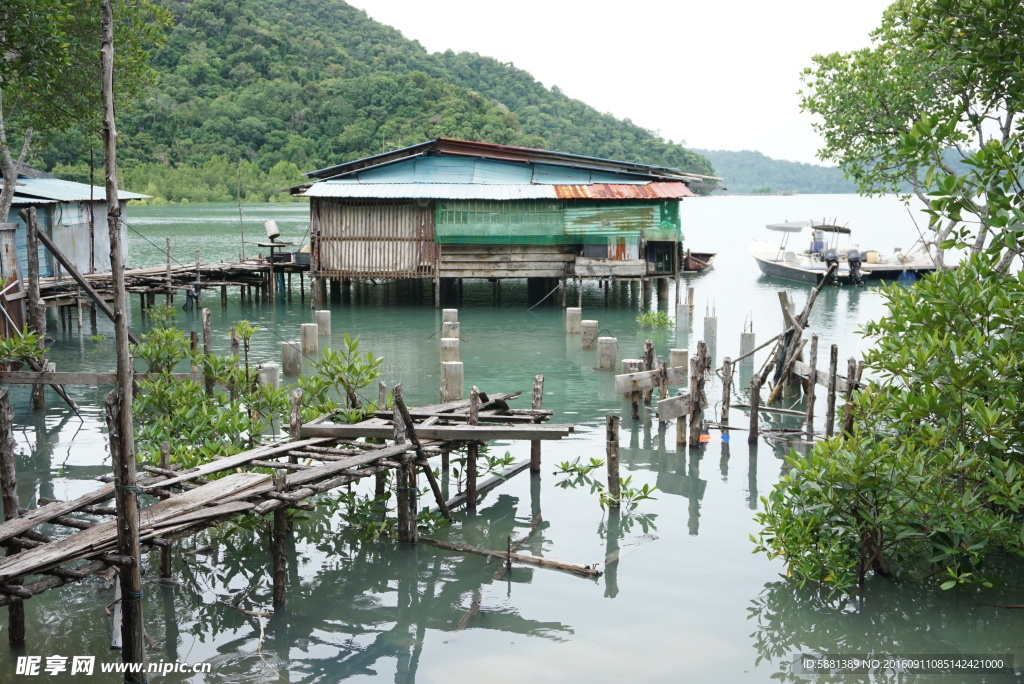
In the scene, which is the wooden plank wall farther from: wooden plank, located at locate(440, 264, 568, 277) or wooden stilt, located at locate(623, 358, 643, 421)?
wooden stilt, located at locate(623, 358, 643, 421)

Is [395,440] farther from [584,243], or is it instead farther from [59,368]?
[584,243]

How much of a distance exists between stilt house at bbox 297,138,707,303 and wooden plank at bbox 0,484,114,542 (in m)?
21.0

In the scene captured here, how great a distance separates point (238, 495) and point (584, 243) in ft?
71.8

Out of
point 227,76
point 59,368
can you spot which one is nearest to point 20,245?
point 59,368

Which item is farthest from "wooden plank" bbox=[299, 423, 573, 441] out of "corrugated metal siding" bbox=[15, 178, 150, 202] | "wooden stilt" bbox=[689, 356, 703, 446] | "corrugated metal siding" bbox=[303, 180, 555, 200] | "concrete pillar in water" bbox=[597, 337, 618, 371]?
"corrugated metal siding" bbox=[303, 180, 555, 200]

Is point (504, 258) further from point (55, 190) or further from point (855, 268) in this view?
point (855, 268)

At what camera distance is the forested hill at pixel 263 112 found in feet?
179

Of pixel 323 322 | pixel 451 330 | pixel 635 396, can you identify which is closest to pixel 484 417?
pixel 635 396

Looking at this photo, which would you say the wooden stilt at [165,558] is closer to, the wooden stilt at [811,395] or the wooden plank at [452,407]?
the wooden plank at [452,407]

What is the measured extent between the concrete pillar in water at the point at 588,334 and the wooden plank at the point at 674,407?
27.6ft

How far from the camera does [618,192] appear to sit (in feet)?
94.6

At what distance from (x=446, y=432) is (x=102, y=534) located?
3882 millimetres

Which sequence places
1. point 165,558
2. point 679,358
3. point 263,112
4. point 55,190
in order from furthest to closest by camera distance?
point 263,112
point 55,190
point 679,358
point 165,558

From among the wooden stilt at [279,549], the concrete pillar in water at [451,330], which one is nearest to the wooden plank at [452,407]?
the wooden stilt at [279,549]
